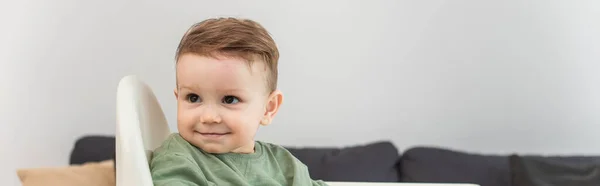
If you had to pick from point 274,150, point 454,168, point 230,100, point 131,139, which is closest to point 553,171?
point 454,168

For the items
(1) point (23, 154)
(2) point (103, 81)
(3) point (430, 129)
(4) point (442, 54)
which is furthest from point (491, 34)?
→ (1) point (23, 154)

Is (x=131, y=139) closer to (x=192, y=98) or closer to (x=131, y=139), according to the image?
(x=131, y=139)

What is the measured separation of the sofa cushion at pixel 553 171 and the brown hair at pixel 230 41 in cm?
111

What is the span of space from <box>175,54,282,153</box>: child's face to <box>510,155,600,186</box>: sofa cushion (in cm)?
111

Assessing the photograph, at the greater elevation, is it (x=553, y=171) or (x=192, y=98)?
(x=192, y=98)

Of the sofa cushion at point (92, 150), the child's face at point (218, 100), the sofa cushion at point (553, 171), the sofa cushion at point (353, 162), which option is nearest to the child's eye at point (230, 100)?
the child's face at point (218, 100)

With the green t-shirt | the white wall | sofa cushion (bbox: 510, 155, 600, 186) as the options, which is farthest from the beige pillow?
→ sofa cushion (bbox: 510, 155, 600, 186)

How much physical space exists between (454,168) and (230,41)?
3.65ft

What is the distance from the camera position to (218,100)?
868mm

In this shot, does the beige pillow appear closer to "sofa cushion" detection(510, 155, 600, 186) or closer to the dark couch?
the dark couch

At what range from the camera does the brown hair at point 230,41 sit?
2.81ft

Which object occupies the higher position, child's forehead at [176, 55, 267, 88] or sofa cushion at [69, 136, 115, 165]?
child's forehead at [176, 55, 267, 88]

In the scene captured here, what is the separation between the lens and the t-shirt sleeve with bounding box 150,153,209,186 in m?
0.79

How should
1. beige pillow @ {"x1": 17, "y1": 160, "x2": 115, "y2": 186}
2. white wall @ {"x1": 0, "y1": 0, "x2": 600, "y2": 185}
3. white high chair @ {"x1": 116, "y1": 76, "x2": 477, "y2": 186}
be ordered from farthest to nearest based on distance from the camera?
white wall @ {"x1": 0, "y1": 0, "x2": 600, "y2": 185} → beige pillow @ {"x1": 17, "y1": 160, "x2": 115, "y2": 186} → white high chair @ {"x1": 116, "y1": 76, "x2": 477, "y2": 186}
